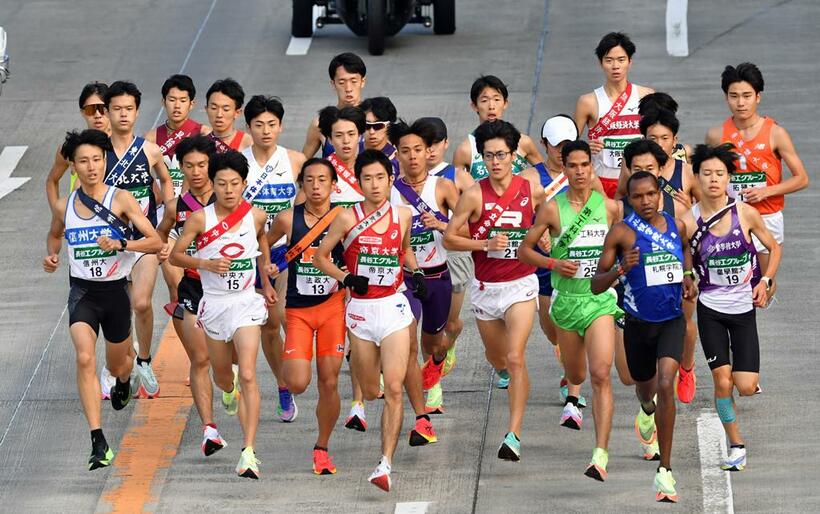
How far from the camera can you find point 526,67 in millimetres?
23812

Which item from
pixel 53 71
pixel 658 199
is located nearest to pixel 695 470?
pixel 658 199

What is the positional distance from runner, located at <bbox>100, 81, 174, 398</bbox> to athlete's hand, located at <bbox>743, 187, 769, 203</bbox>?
4.34 m

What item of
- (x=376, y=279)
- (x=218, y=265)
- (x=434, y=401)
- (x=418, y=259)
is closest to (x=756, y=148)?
(x=418, y=259)

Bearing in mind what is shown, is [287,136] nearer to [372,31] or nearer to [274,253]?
[372,31]

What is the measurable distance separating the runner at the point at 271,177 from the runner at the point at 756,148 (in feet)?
10.5

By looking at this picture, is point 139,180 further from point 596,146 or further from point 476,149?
point 596,146

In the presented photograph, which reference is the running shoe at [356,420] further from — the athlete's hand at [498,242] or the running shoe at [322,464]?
the athlete's hand at [498,242]

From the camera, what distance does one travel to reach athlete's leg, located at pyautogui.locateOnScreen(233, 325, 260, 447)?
488 inches

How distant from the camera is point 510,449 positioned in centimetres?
1244

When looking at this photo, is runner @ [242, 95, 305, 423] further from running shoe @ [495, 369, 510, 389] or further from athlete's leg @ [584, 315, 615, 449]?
athlete's leg @ [584, 315, 615, 449]

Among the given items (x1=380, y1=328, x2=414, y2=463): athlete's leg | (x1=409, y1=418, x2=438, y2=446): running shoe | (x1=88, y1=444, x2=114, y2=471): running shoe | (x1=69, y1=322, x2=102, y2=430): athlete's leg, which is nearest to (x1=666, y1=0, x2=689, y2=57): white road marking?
(x1=409, y1=418, x2=438, y2=446): running shoe

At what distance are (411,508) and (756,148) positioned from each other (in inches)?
161

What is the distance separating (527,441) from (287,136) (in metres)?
8.75

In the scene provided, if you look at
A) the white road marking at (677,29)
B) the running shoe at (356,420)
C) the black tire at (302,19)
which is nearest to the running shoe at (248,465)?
the running shoe at (356,420)
